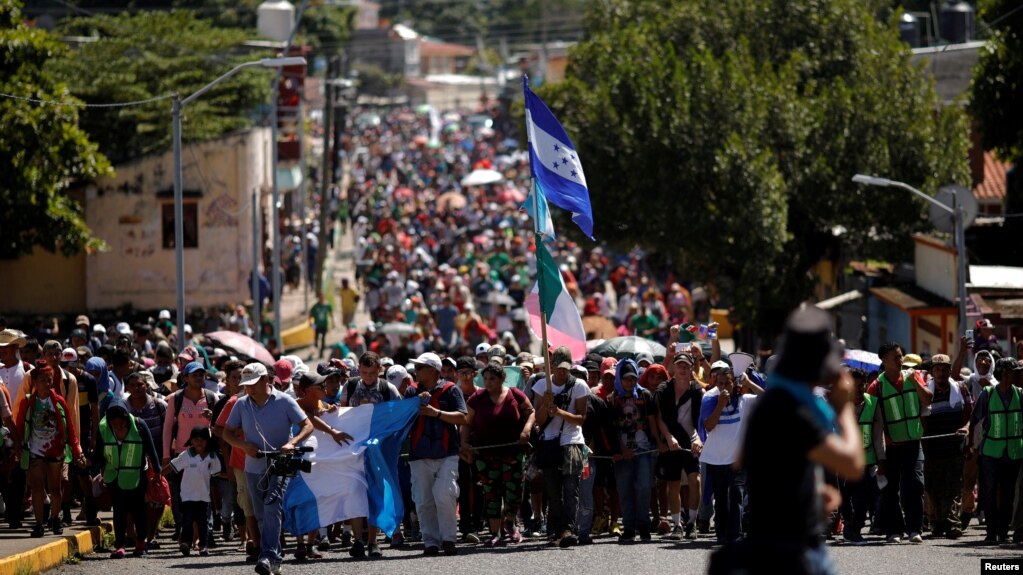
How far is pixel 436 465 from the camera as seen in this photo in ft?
45.6

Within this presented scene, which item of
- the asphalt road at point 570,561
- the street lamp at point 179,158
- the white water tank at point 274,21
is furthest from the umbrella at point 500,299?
the white water tank at point 274,21

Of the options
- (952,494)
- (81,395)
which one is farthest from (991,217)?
(81,395)

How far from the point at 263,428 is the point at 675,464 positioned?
151 inches

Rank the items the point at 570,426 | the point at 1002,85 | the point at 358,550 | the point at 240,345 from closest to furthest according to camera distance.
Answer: the point at 358,550 → the point at 570,426 → the point at 240,345 → the point at 1002,85

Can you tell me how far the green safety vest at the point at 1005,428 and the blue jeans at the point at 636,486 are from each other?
2.86 metres

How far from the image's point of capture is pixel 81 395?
16.1 m

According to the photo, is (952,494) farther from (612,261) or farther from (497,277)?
(612,261)

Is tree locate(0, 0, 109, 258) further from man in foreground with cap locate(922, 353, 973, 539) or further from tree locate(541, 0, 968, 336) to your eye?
man in foreground with cap locate(922, 353, 973, 539)

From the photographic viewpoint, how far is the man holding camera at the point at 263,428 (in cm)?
1262

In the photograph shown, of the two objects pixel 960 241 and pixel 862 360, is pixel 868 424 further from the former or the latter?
pixel 960 241

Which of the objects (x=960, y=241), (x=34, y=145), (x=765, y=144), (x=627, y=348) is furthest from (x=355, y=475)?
(x=765, y=144)

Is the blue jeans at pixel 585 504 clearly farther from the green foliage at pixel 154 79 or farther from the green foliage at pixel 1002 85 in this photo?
the green foliage at pixel 154 79

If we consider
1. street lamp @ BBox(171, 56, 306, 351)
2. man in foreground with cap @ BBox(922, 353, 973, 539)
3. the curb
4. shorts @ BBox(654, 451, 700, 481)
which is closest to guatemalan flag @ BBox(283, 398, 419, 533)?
the curb

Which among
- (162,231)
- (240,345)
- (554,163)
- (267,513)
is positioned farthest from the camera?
(162,231)
